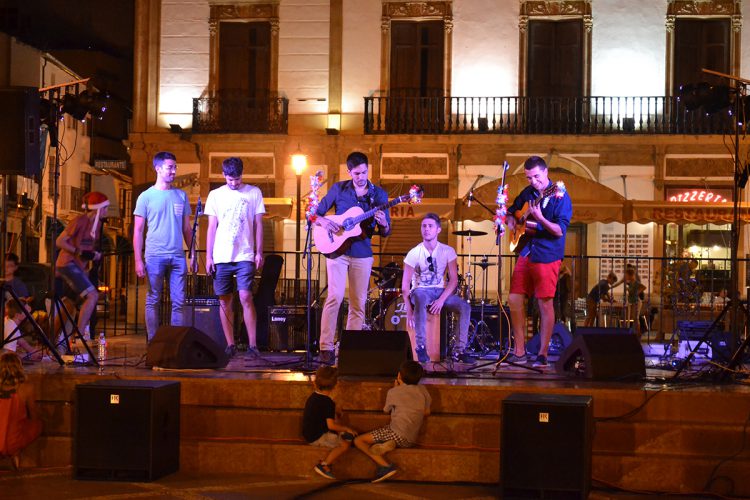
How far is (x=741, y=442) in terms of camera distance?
733cm

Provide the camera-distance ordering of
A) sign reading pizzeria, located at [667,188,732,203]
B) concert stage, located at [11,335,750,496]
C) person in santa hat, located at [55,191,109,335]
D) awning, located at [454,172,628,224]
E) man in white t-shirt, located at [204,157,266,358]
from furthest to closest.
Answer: sign reading pizzeria, located at [667,188,732,203]
awning, located at [454,172,628,224]
person in santa hat, located at [55,191,109,335]
man in white t-shirt, located at [204,157,266,358]
concert stage, located at [11,335,750,496]

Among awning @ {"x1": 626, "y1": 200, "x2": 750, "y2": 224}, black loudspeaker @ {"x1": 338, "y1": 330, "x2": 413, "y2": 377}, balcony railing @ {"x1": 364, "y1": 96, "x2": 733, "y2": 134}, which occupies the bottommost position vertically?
black loudspeaker @ {"x1": 338, "y1": 330, "x2": 413, "y2": 377}

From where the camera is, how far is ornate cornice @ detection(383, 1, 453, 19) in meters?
22.8

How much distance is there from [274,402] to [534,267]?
100 inches

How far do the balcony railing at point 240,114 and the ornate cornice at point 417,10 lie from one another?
297cm

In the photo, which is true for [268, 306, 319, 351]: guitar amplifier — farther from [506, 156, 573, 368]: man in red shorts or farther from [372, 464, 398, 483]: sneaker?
[372, 464, 398, 483]: sneaker

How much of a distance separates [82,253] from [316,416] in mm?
4157

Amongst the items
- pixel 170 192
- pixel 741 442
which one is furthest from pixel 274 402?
pixel 741 442

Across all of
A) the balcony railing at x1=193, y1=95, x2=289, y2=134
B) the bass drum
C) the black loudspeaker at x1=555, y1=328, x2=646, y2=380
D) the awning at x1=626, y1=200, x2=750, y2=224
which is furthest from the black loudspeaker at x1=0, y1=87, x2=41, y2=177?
the balcony railing at x1=193, y1=95, x2=289, y2=134

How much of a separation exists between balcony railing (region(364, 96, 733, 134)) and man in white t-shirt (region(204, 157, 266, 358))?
1342cm

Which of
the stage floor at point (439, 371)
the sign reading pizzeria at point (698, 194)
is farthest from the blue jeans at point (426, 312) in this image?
the sign reading pizzeria at point (698, 194)

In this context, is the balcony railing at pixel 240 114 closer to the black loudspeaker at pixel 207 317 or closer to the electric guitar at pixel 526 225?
the black loudspeaker at pixel 207 317

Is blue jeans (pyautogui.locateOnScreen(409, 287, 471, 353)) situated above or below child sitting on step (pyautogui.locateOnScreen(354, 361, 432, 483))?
above

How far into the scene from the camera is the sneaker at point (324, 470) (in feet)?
24.1
